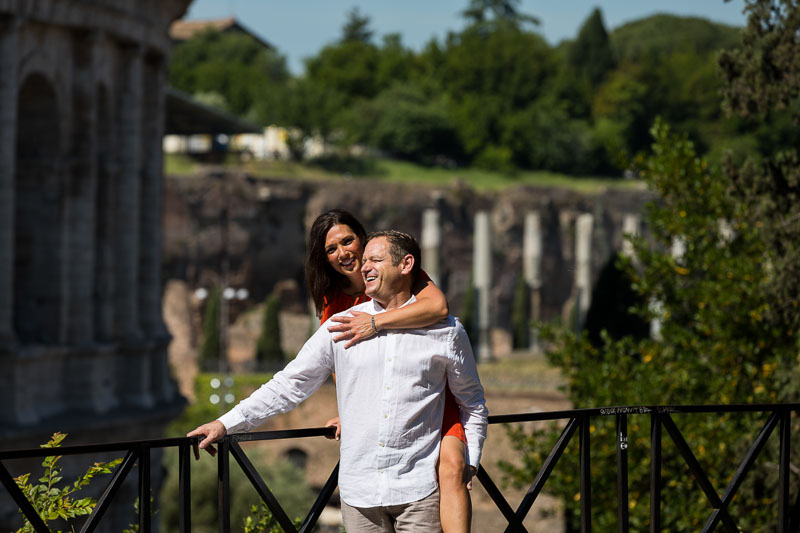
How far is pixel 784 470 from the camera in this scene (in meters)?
6.54

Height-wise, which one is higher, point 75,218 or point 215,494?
point 75,218

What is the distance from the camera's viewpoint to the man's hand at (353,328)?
4.99 m

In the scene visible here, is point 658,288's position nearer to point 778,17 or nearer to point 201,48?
point 778,17

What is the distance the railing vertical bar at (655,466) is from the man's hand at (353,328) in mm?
1562

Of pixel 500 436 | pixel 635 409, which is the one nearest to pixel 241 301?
pixel 500 436

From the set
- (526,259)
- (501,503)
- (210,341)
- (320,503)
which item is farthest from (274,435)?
(526,259)

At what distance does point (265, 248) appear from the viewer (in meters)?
58.0

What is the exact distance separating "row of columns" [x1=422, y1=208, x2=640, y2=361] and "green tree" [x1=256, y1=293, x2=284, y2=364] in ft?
21.2

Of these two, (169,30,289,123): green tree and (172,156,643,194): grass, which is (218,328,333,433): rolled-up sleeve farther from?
(169,30,289,123): green tree

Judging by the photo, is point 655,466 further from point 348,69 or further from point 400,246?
point 348,69

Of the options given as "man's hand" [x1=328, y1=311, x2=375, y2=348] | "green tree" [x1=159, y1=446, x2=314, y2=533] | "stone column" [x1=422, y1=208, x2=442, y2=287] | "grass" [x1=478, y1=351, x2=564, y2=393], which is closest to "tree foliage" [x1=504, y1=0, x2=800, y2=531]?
"man's hand" [x1=328, y1=311, x2=375, y2=348]

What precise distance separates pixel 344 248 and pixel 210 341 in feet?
155

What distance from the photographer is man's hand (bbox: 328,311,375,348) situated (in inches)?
197

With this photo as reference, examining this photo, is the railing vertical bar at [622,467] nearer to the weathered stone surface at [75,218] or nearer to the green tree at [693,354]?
the green tree at [693,354]
